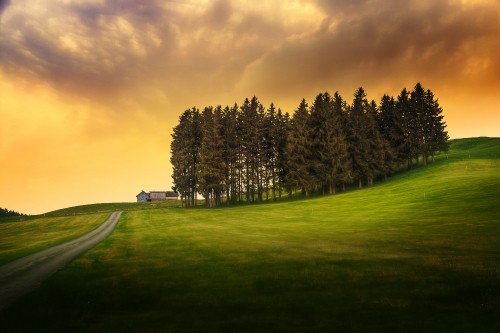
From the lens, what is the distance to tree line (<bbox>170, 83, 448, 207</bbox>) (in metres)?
77.1

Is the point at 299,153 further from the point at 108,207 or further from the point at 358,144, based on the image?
the point at 108,207

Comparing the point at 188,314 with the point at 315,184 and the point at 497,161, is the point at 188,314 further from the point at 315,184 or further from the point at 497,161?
the point at 497,161

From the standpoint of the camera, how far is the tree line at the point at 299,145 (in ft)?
253

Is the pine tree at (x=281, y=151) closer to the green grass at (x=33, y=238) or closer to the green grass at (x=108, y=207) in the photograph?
the green grass at (x=108, y=207)

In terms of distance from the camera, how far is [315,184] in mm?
77062

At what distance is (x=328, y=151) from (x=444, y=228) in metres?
52.3

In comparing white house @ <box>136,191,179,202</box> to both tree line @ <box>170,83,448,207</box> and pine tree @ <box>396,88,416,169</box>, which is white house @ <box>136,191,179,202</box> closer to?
tree line @ <box>170,83,448,207</box>

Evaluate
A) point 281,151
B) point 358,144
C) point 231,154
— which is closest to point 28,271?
point 231,154

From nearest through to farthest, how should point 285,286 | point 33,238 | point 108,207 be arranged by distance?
1. point 285,286
2. point 33,238
3. point 108,207

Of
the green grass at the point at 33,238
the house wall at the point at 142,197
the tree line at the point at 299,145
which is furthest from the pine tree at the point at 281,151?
the house wall at the point at 142,197

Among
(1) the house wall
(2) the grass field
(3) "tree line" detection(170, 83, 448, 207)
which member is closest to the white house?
(1) the house wall

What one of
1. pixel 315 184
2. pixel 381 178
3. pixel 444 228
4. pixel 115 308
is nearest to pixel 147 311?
pixel 115 308

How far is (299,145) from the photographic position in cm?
7806

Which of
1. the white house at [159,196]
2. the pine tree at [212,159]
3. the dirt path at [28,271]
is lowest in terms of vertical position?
the dirt path at [28,271]
